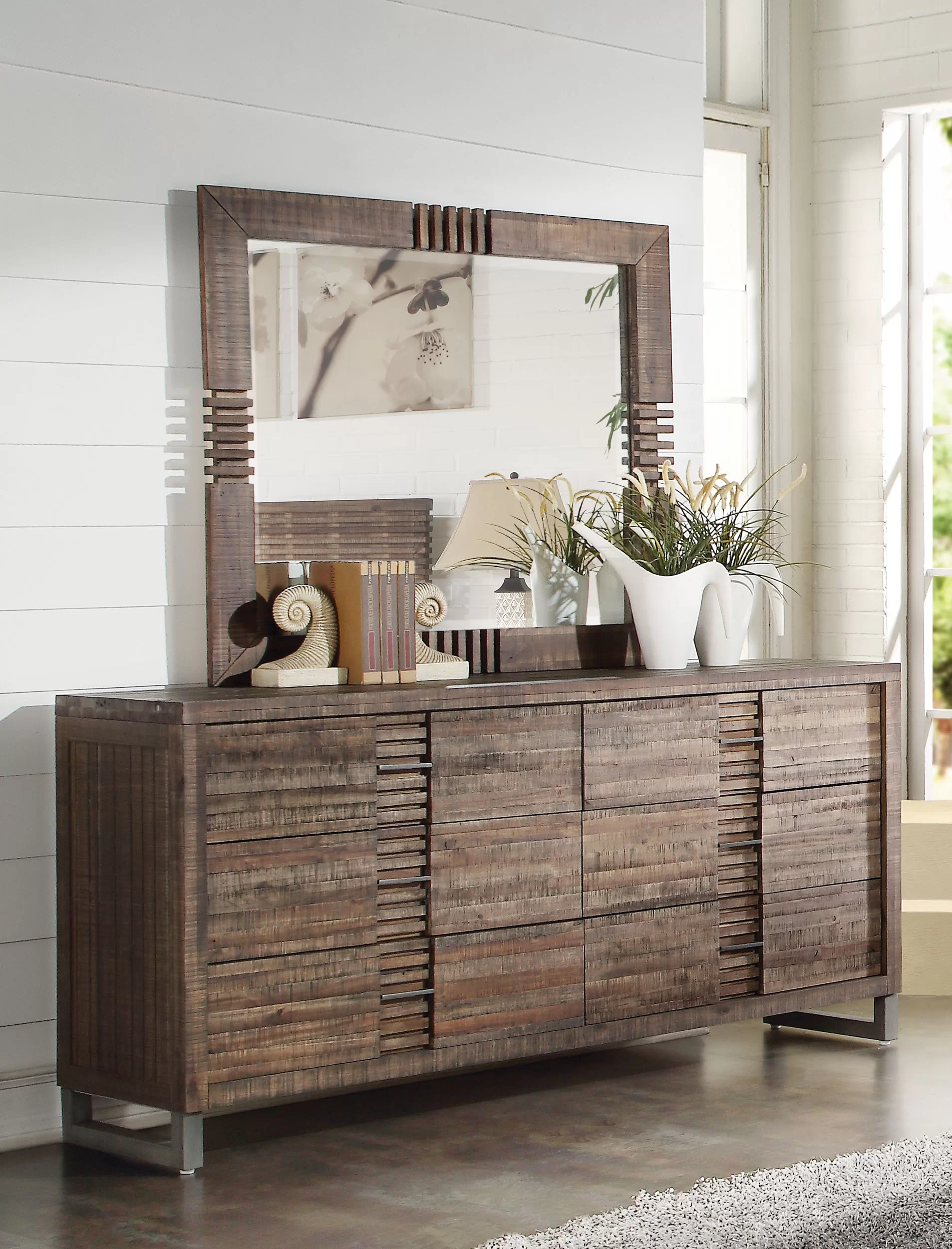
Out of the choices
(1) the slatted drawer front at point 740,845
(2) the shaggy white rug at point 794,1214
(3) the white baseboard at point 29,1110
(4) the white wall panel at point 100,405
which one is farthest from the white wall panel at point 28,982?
(1) the slatted drawer front at point 740,845

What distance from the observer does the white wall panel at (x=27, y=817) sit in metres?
3.23

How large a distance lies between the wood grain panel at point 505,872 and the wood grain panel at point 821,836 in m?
0.55

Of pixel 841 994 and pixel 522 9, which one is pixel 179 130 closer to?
pixel 522 9

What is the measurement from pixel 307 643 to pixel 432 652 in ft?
1.00

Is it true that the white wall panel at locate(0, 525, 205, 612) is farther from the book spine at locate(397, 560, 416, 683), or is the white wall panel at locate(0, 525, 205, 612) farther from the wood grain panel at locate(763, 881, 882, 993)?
the wood grain panel at locate(763, 881, 882, 993)

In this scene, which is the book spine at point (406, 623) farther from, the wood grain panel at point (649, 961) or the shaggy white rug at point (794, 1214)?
the shaggy white rug at point (794, 1214)

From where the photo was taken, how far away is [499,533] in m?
3.82

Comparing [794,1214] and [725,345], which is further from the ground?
[725,345]

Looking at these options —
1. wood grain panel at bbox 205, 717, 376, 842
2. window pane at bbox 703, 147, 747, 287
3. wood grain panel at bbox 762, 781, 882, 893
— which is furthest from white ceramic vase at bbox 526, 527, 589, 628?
window pane at bbox 703, 147, 747, 287

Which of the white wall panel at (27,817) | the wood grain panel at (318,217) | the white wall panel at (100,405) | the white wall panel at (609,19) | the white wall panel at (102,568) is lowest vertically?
the white wall panel at (27,817)

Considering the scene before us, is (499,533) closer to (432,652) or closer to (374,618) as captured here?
(432,652)

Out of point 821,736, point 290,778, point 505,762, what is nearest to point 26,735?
point 290,778

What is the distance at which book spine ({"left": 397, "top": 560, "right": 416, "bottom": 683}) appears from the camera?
3432mm

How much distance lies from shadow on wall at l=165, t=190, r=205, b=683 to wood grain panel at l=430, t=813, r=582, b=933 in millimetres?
654
